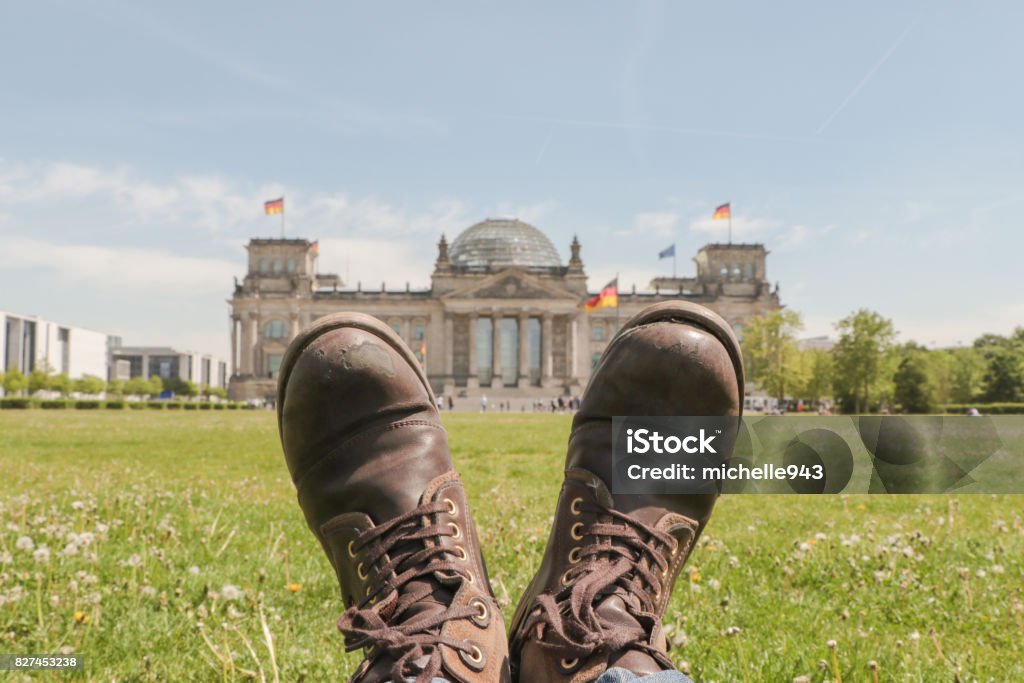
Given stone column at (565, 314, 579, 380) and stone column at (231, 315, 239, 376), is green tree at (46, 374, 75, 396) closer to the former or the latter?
stone column at (231, 315, 239, 376)

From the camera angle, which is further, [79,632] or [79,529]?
[79,529]

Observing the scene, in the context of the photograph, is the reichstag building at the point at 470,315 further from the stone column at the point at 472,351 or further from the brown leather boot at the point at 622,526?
the brown leather boot at the point at 622,526

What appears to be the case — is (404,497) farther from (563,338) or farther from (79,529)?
(563,338)

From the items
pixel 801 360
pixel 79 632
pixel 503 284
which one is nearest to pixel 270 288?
pixel 503 284

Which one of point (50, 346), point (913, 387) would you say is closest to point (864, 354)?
point (913, 387)

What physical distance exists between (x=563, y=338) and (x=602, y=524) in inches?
2767

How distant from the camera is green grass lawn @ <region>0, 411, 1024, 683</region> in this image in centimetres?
242

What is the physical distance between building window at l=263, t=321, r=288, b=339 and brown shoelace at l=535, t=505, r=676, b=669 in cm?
7396

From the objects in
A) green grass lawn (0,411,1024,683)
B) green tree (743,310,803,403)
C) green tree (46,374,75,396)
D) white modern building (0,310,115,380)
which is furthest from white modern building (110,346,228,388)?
green grass lawn (0,411,1024,683)

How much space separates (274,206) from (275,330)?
12781 millimetres

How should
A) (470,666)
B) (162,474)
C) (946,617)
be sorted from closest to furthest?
(470,666)
(946,617)
(162,474)

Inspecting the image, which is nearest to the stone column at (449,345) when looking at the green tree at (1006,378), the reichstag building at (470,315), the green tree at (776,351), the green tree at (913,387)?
the reichstag building at (470,315)

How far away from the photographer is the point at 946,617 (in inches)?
117

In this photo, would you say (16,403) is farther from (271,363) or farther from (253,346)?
(271,363)
